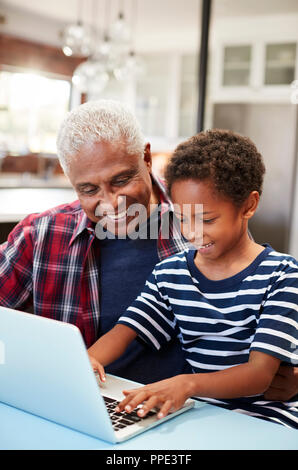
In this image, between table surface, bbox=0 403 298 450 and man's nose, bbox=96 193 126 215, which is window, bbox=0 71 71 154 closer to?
man's nose, bbox=96 193 126 215

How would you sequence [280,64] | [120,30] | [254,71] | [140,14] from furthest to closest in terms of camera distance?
[140,14], [254,71], [280,64], [120,30]

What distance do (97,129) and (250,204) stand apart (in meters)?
0.38

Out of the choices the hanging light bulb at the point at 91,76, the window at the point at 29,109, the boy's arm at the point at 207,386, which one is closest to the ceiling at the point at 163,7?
the window at the point at 29,109

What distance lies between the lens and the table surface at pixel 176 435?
31.7 inches

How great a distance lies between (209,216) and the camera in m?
1.11

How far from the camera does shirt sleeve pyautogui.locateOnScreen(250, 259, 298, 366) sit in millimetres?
1041

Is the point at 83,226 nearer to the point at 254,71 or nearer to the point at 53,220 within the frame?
the point at 53,220

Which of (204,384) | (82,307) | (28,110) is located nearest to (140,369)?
(82,307)

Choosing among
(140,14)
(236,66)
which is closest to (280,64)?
(236,66)

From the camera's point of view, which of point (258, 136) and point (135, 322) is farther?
point (258, 136)

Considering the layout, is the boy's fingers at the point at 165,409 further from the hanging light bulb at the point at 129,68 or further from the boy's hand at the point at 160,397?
the hanging light bulb at the point at 129,68
